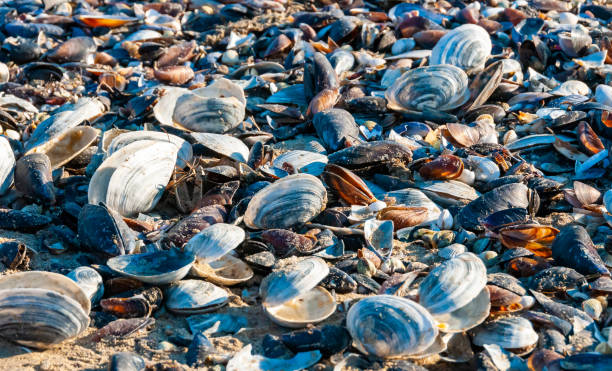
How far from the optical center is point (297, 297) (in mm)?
3131

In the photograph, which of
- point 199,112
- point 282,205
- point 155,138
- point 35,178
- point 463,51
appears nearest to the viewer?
point 282,205

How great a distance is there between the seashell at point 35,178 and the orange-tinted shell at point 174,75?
1.95 m

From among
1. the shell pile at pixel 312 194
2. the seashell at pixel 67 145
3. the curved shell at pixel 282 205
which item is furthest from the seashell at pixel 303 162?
the seashell at pixel 67 145

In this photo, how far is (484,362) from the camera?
274cm

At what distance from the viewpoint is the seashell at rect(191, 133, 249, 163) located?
4.59m

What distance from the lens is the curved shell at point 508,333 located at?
2867 millimetres

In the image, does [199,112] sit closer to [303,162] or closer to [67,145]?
[67,145]

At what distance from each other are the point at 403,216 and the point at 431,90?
1701 millimetres

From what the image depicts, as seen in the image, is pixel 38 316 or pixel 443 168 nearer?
pixel 38 316

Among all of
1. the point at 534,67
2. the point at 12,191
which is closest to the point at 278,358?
the point at 12,191

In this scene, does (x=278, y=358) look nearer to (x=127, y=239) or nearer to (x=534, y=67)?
(x=127, y=239)

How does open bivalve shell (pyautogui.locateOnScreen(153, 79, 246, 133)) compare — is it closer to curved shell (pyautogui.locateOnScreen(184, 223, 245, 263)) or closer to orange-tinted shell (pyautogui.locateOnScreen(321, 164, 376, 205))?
orange-tinted shell (pyautogui.locateOnScreen(321, 164, 376, 205))

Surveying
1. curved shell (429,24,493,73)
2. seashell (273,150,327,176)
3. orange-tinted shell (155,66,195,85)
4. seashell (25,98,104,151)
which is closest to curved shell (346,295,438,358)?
seashell (273,150,327,176)

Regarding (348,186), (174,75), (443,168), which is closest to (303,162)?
(348,186)
